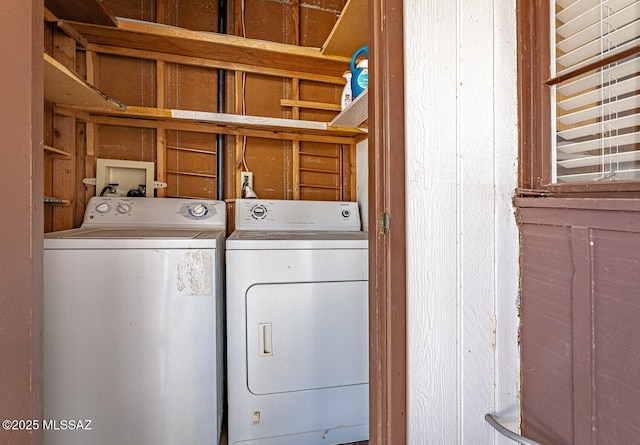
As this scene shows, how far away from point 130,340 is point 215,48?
1639 mm

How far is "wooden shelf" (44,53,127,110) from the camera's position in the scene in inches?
50.5

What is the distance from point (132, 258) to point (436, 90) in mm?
1190

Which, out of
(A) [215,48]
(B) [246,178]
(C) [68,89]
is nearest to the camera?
(C) [68,89]

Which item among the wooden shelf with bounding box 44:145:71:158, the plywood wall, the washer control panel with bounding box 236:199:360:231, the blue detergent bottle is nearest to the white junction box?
the plywood wall

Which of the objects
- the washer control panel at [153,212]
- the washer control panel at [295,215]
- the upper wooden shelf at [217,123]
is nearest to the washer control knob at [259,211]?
the washer control panel at [295,215]

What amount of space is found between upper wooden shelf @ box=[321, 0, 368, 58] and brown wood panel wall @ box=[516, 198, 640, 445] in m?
1.34

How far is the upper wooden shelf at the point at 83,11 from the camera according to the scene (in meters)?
1.47

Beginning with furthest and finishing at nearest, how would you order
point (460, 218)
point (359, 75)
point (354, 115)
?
1. point (354, 115)
2. point (359, 75)
3. point (460, 218)

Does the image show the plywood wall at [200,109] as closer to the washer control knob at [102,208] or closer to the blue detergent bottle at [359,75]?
the washer control knob at [102,208]

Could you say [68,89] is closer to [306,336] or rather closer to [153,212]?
[153,212]

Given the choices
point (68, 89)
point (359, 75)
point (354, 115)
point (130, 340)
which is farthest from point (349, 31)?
point (130, 340)

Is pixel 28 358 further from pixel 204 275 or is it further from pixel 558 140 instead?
pixel 558 140

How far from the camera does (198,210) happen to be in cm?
183

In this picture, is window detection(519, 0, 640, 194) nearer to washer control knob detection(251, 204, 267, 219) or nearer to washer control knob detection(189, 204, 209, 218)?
washer control knob detection(251, 204, 267, 219)
